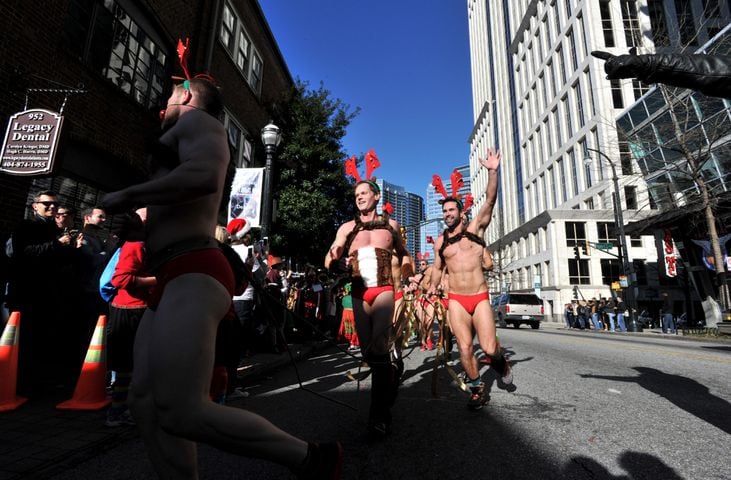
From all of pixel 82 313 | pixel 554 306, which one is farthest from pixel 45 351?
pixel 554 306

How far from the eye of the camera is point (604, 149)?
131 ft

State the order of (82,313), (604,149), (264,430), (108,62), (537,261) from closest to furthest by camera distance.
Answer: (264,430), (82,313), (108,62), (604,149), (537,261)

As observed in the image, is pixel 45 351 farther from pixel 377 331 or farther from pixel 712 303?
pixel 712 303

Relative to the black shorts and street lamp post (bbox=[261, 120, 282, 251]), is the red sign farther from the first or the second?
the black shorts

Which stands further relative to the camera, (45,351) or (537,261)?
(537,261)

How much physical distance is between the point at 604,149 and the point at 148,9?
4200cm

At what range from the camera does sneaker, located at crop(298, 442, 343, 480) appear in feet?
5.19

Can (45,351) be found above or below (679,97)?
below

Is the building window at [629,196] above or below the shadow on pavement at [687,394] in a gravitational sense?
above

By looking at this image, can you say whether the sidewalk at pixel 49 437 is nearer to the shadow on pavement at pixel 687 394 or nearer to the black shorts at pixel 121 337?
the black shorts at pixel 121 337

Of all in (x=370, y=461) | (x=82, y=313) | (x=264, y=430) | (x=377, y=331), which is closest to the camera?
(x=264, y=430)

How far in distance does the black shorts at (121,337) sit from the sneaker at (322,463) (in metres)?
2.73

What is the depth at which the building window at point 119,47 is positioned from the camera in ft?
25.6

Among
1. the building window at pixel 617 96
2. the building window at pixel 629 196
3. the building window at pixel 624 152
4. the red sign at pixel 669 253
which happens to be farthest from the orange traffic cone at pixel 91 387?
the building window at pixel 617 96
